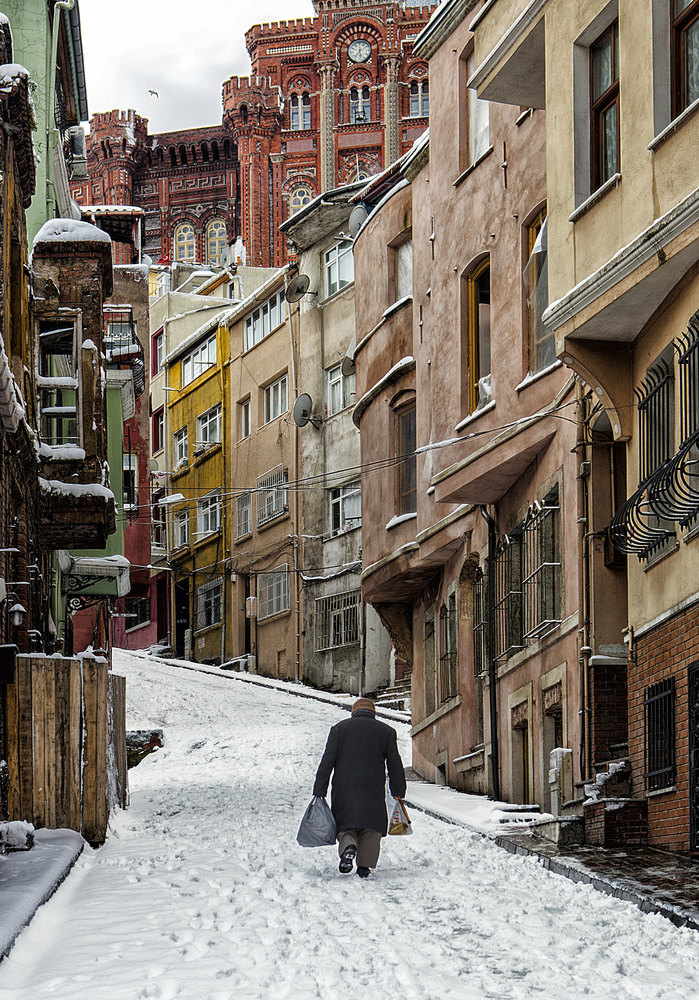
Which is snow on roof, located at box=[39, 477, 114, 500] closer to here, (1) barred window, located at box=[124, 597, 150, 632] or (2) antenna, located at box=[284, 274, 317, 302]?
(2) antenna, located at box=[284, 274, 317, 302]

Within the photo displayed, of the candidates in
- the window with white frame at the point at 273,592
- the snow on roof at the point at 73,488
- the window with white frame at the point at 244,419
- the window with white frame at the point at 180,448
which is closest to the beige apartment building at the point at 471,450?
the snow on roof at the point at 73,488

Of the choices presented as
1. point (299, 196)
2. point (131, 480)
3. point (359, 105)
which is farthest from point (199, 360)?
point (359, 105)

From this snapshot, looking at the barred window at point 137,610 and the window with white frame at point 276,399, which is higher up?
the window with white frame at point 276,399

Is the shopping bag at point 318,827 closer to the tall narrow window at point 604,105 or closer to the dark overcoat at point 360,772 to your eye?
the dark overcoat at point 360,772

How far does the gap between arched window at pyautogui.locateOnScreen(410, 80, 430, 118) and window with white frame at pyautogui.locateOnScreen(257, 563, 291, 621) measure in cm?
3974

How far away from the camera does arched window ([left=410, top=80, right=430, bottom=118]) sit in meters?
80.9

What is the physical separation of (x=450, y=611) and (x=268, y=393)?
24918mm

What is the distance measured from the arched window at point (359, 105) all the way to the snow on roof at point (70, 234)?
60.6m

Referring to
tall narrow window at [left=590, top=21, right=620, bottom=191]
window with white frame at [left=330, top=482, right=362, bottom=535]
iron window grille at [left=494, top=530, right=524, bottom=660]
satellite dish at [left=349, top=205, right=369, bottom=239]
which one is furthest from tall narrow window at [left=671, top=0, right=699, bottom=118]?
window with white frame at [left=330, top=482, right=362, bottom=535]

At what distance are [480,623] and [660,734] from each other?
28.8ft

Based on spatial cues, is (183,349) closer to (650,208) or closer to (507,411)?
(507,411)

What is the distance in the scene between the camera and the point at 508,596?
20172 millimetres

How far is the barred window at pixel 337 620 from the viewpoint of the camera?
4172 centimetres

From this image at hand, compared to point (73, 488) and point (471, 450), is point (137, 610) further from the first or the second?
point (471, 450)
